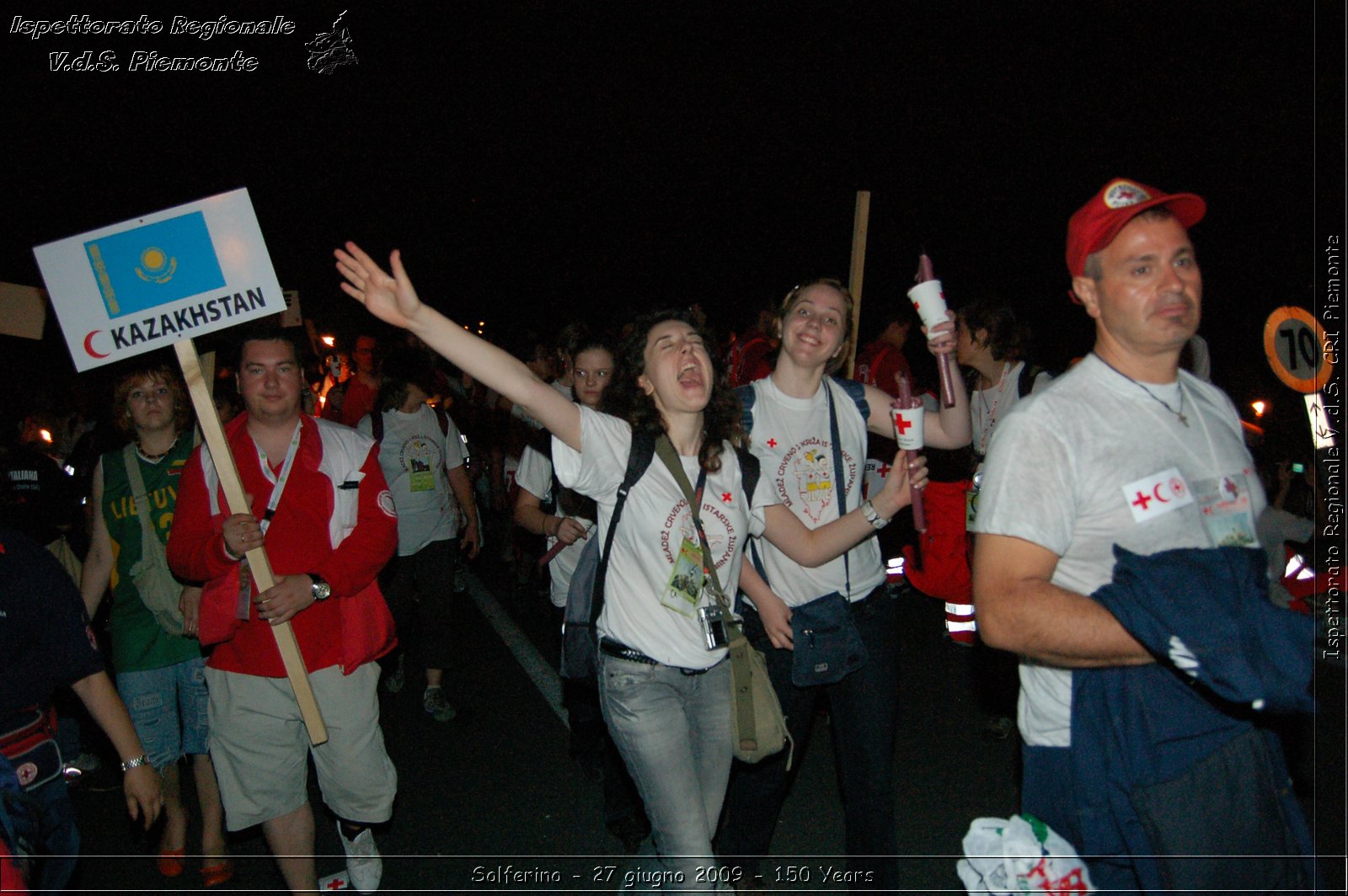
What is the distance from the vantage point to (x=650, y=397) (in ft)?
11.0

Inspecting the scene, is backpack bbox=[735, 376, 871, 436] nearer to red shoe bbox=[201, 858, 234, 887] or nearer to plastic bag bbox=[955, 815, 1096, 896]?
plastic bag bbox=[955, 815, 1096, 896]

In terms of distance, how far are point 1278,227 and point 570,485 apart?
9064 mm

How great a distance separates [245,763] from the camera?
3.79 meters

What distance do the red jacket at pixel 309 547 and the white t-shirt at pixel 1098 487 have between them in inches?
110

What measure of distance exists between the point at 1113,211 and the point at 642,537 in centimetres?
171

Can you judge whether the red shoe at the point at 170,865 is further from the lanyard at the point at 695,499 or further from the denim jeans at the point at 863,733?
the lanyard at the point at 695,499

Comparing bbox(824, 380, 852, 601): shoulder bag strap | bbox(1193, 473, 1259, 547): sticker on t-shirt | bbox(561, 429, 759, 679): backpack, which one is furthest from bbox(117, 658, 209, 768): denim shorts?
bbox(1193, 473, 1259, 547): sticker on t-shirt

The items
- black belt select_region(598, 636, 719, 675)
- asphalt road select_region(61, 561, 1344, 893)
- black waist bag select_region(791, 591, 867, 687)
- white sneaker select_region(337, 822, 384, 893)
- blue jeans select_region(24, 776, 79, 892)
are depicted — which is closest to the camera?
blue jeans select_region(24, 776, 79, 892)

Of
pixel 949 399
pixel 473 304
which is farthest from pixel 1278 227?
pixel 473 304

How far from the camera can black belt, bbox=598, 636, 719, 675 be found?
3.05 meters

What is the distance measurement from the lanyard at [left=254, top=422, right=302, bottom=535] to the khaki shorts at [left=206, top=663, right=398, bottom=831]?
0.67 metres

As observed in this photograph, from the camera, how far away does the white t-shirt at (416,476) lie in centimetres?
Answer: 643

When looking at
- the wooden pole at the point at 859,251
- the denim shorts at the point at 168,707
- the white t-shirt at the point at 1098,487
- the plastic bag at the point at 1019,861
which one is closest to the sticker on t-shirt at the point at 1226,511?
the white t-shirt at the point at 1098,487

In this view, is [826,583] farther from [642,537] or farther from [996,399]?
[996,399]
